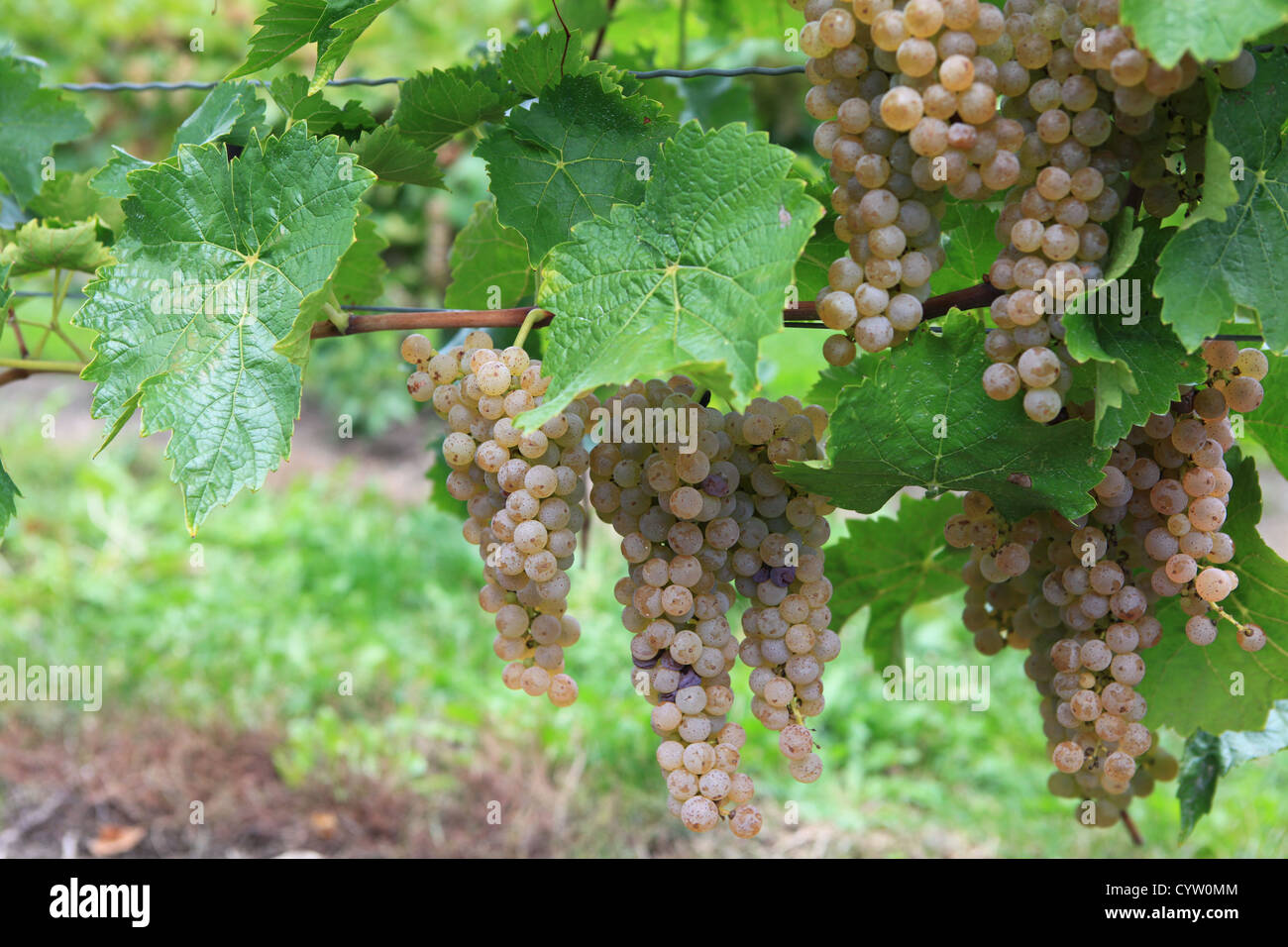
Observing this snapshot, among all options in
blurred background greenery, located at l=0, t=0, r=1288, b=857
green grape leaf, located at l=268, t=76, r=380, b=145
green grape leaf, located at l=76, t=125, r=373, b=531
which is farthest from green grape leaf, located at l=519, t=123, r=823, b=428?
blurred background greenery, located at l=0, t=0, r=1288, b=857

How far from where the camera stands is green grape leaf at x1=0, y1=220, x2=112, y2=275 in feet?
3.12

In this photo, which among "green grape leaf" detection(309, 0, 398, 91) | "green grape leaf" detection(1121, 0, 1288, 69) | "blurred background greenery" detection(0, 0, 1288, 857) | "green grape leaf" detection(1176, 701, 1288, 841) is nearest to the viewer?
"green grape leaf" detection(1121, 0, 1288, 69)

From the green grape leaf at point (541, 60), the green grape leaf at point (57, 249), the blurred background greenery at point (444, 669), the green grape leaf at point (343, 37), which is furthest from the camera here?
the blurred background greenery at point (444, 669)

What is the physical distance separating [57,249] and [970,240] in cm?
83

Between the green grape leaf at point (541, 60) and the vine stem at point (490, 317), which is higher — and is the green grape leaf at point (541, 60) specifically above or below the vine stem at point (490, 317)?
above

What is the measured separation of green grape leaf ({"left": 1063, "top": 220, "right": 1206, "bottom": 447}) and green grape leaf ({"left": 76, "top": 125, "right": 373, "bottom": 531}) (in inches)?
Result: 19.4

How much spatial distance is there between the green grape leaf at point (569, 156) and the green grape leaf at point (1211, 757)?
0.82 meters

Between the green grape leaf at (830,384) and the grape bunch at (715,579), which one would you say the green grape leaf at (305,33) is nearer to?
the grape bunch at (715,579)

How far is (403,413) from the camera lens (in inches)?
158

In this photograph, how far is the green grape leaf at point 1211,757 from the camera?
3.54ft

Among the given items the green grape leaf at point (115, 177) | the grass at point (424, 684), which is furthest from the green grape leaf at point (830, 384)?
the grass at point (424, 684)

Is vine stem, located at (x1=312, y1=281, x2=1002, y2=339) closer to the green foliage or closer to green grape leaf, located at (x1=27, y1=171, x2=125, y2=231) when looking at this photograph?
the green foliage

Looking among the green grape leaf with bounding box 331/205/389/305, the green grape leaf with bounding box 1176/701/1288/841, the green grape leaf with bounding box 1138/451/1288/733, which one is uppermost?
the green grape leaf with bounding box 331/205/389/305

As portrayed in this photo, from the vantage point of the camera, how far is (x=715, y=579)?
2.63ft
